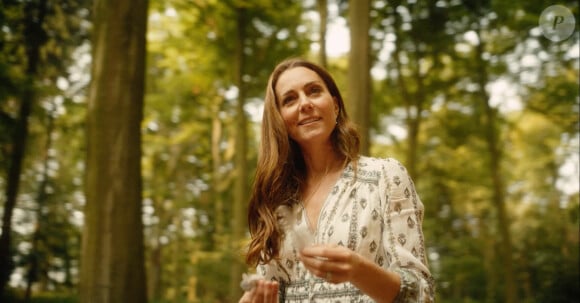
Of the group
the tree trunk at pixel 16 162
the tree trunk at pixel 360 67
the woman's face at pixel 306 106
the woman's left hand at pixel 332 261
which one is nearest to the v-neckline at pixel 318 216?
the woman's face at pixel 306 106

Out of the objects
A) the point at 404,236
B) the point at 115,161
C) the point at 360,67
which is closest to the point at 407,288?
the point at 404,236

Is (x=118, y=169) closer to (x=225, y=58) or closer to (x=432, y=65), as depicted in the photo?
(x=225, y=58)

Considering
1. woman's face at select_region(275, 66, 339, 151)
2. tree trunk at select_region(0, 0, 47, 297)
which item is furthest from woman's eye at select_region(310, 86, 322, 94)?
tree trunk at select_region(0, 0, 47, 297)

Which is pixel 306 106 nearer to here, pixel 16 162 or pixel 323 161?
pixel 323 161

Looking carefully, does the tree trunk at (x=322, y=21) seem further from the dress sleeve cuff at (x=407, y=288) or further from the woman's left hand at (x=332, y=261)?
the woman's left hand at (x=332, y=261)

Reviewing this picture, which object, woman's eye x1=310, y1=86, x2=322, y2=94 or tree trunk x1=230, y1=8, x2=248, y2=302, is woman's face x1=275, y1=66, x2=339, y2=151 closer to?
woman's eye x1=310, y1=86, x2=322, y2=94

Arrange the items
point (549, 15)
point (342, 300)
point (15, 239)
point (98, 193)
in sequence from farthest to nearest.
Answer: point (15, 239)
point (549, 15)
point (98, 193)
point (342, 300)

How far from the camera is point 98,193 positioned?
469 cm

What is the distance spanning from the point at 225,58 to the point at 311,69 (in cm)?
1270

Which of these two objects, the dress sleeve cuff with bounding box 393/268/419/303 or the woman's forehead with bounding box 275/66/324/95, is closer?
the dress sleeve cuff with bounding box 393/268/419/303

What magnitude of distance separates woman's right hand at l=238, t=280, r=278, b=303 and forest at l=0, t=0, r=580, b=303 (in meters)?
3.22

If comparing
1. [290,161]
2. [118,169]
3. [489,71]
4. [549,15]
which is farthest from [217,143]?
[290,161]

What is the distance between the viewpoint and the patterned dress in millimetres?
1738

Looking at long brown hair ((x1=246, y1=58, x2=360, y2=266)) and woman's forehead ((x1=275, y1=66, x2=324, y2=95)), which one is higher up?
woman's forehead ((x1=275, y1=66, x2=324, y2=95))
